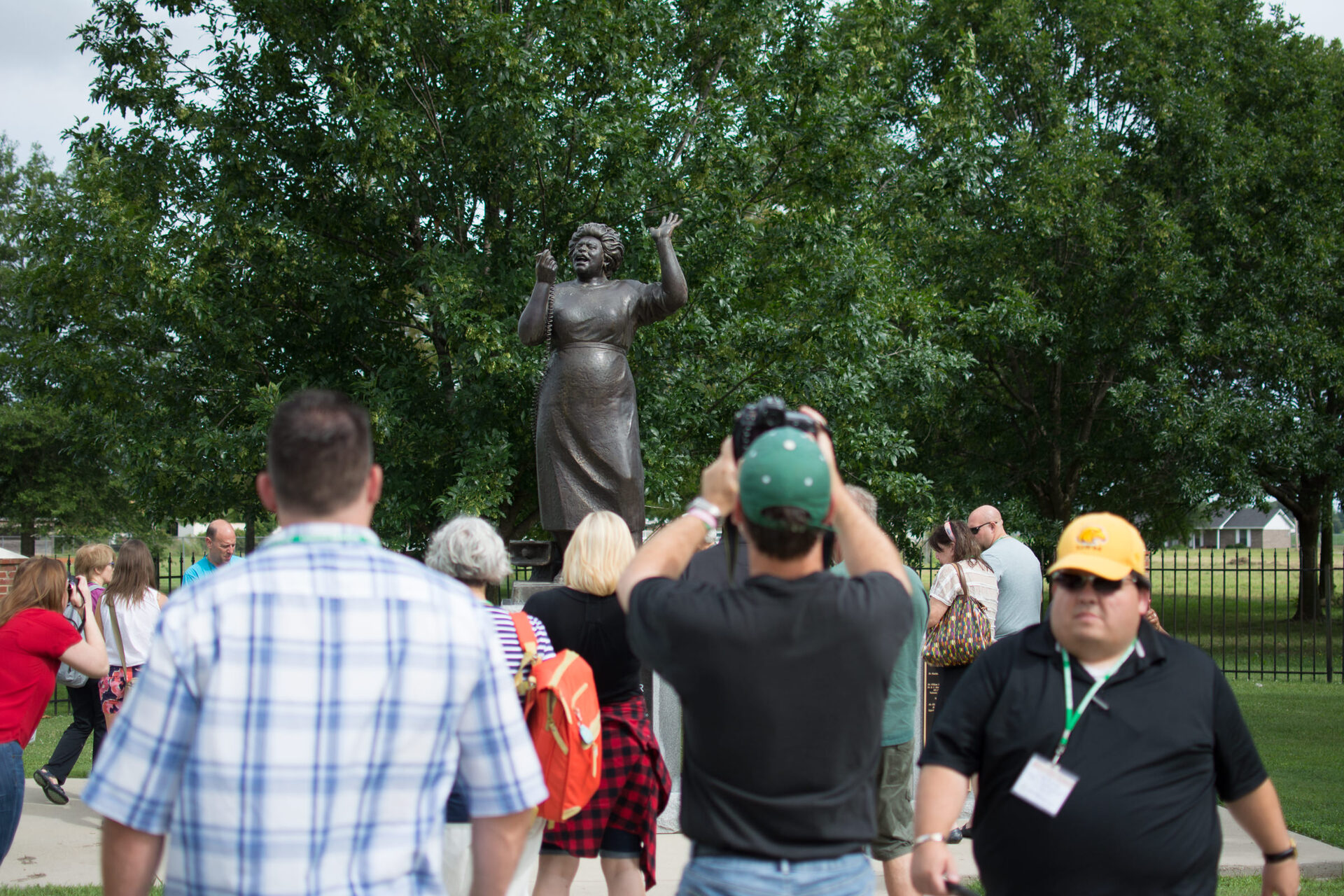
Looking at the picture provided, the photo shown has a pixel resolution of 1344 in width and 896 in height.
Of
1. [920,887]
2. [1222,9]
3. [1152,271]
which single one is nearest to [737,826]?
[920,887]

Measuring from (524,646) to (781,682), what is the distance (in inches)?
57.2

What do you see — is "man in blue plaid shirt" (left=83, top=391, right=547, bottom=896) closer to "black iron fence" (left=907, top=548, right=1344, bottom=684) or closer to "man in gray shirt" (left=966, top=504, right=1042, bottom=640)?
"man in gray shirt" (left=966, top=504, right=1042, bottom=640)

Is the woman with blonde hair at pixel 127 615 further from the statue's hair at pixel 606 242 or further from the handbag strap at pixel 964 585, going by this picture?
the handbag strap at pixel 964 585

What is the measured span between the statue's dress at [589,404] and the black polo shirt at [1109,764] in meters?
3.87

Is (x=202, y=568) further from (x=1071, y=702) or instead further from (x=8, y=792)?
(x=1071, y=702)

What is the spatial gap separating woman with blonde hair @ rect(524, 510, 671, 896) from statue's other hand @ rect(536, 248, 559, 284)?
8.38 ft

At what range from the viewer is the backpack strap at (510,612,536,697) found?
133 inches

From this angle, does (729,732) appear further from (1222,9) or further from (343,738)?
(1222,9)

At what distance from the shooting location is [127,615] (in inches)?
267

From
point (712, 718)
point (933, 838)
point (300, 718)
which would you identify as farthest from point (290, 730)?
point (933, 838)

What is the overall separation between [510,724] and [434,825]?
20 centimetres

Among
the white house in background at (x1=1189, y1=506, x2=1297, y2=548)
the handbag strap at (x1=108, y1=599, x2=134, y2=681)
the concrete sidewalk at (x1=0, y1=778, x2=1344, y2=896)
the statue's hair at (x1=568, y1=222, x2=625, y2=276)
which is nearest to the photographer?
the concrete sidewalk at (x1=0, y1=778, x2=1344, y2=896)

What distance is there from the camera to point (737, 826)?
84.4 inches

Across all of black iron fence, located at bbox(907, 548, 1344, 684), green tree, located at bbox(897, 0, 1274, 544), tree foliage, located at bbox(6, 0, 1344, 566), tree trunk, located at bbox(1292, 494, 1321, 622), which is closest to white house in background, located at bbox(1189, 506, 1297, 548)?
black iron fence, located at bbox(907, 548, 1344, 684)
